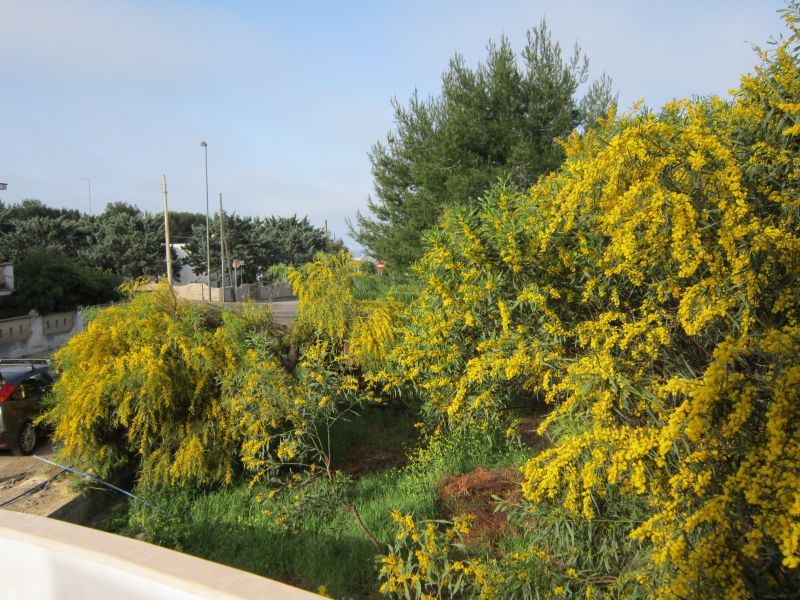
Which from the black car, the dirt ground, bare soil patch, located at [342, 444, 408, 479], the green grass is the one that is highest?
the black car

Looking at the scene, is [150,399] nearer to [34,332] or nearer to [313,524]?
[313,524]

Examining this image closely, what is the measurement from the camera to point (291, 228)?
51.1 m

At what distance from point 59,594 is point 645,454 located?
3043 millimetres

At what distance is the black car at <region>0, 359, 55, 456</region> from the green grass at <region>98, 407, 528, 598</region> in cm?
290

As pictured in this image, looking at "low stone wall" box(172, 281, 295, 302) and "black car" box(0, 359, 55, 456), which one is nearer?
"black car" box(0, 359, 55, 456)

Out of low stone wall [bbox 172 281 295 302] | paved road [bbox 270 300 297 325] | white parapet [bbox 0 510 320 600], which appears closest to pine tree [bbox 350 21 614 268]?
paved road [bbox 270 300 297 325]

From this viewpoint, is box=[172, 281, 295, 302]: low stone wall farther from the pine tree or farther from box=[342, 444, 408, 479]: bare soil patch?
box=[342, 444, 408, 479]: bare soil patch

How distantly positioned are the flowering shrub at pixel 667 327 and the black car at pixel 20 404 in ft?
22.1

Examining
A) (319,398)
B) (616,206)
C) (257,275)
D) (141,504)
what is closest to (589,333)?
(616,206)

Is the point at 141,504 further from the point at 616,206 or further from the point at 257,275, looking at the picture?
the point at 257,275

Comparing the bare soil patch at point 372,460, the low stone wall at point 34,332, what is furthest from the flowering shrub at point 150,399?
the low stone wall at point 34,332

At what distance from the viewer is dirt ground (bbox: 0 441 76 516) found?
23.0 ft

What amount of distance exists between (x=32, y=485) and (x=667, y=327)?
25.4ft

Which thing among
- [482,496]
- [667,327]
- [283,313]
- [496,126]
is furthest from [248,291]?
[667,327]
